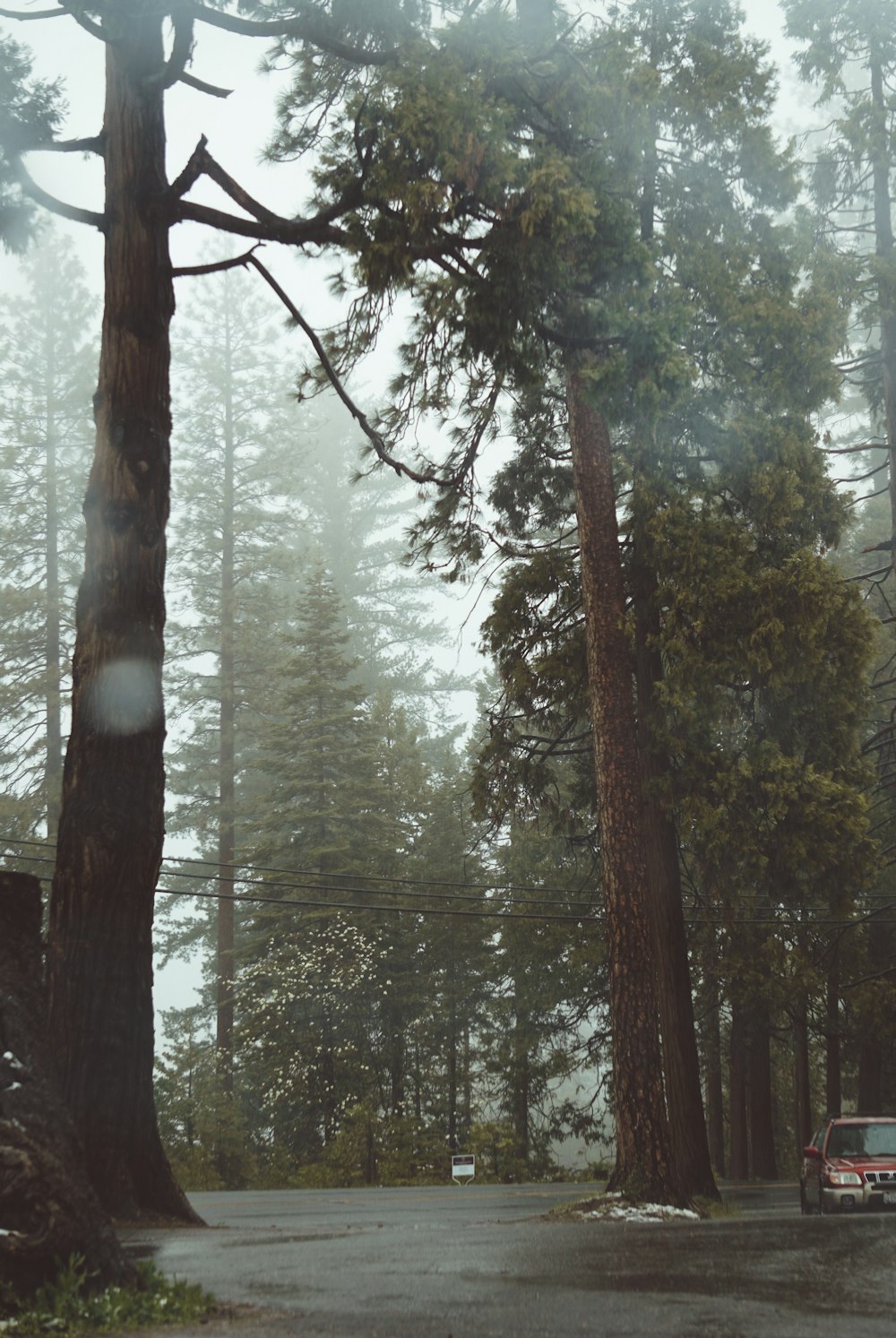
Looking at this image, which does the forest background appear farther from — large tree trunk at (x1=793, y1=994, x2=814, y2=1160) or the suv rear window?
the suv rear window

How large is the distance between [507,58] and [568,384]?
588cm

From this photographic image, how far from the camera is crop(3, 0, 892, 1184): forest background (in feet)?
74.1

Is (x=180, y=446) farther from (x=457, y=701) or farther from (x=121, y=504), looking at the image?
(x=121, y=504)

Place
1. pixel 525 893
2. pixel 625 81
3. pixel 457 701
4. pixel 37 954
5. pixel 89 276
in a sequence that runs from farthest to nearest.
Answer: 1. pixel 457 701
2. pixel 89 276
3. pixel 525 893
4. pixel 625 81
5. pixel 37 954

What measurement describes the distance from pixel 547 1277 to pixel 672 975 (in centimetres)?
1079

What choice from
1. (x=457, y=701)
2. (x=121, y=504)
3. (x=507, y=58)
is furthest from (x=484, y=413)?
(x=457, y=701)

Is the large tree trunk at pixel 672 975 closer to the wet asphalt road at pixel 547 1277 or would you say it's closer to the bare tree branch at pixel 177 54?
the wet asphalt road at pixel 547 1277

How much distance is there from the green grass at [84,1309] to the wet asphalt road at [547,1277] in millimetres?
206

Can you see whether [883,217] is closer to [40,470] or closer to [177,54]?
[177,54]

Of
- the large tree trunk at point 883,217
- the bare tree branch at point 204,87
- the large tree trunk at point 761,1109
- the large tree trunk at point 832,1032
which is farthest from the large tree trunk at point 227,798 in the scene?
the bare tree branch at point 204,87

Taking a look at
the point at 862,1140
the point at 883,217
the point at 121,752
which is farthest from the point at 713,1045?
the point at 121,752

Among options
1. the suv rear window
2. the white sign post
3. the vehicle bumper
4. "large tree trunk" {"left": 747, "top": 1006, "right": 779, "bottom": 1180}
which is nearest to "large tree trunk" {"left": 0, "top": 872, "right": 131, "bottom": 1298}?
the vehicle bumper

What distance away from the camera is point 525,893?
33438 mm

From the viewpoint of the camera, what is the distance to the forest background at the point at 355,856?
2258 cm
